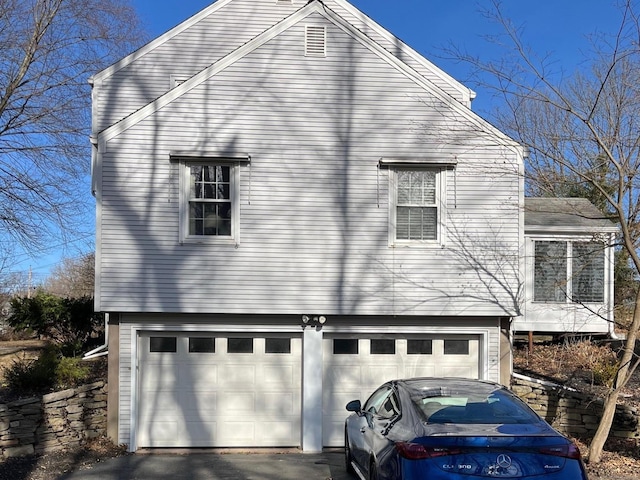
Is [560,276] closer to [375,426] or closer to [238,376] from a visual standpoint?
[238,376]

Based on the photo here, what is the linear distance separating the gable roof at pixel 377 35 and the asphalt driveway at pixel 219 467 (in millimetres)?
7965

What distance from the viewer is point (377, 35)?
14.9 metres

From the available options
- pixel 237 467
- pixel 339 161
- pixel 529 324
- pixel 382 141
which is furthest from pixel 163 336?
pixel 529 324

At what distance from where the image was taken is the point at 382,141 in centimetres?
1189

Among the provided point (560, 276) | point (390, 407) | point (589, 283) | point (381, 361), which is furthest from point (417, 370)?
point (589, 283)

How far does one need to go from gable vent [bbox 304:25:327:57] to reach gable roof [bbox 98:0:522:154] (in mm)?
238

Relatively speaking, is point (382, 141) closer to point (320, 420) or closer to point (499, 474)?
point (320, 420)

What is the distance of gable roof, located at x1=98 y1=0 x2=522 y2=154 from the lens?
456 inches

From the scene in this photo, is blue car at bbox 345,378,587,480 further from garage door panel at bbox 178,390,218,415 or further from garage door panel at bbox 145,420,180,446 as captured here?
garage door panel at bbox 145,420,180,446

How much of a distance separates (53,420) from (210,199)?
442 cm

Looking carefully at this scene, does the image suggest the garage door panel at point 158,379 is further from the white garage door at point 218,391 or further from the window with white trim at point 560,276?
the window with white trim at point 560,276

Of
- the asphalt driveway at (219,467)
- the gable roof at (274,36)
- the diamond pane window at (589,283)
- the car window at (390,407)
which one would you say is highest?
the gable roof at (274,36)

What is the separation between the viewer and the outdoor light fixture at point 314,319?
1164 cm

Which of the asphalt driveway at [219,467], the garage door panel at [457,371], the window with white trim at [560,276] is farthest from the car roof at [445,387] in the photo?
the window with white trim at [560,276]
